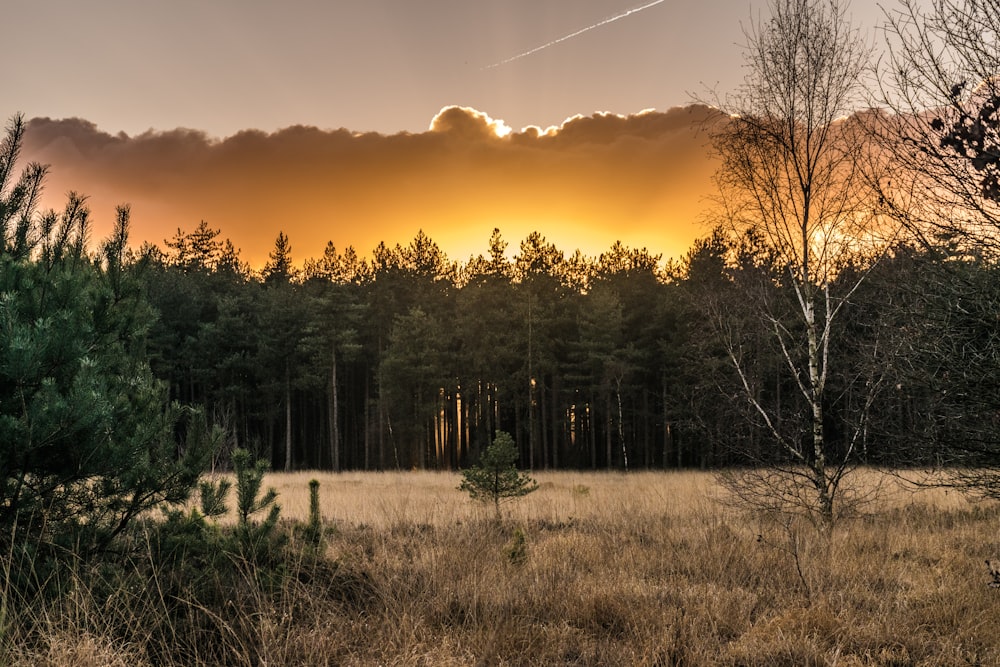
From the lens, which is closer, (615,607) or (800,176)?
(615,607)

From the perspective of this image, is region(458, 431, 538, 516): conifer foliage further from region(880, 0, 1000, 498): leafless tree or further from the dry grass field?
region(880, 0, 1000, 498): leafless tree

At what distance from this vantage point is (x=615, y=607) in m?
4.88

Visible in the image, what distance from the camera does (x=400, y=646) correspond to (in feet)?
12.8

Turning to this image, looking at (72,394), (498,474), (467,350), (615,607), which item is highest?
(467,350)

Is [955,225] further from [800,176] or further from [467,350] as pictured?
[467,350]

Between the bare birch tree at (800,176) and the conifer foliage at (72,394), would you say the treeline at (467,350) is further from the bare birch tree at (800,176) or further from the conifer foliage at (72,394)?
the conifer foliage at (72,394)

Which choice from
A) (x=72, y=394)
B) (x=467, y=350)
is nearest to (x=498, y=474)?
(x=72, y=394)

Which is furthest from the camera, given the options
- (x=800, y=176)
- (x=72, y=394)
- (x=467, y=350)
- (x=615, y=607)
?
(x=467, y=350)

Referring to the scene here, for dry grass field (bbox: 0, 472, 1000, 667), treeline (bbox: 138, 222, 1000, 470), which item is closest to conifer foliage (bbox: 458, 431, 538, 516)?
dry grass field (bbox: 0, 472, 1000, 667)

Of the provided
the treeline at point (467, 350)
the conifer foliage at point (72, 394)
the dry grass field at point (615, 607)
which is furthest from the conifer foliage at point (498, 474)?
the treeline at point (467, 350)

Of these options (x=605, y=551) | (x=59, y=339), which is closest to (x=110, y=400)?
(x=59, y=339)

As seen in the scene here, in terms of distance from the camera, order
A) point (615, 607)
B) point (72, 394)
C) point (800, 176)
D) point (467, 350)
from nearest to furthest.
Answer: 1. point (72, 394)
2. point (615, 607)
3. point (800, 176)
4. point (467, 350)

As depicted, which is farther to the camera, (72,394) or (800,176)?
(800,176)

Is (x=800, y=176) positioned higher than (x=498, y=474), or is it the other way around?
(x=800, y=176)
